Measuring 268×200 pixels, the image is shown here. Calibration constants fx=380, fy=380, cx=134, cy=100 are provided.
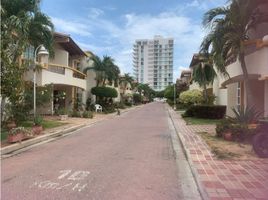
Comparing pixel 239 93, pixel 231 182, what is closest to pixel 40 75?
pixel 239 93

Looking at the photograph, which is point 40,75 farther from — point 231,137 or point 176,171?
point 176,171

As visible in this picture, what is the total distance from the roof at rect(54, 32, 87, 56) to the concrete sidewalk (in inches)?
Result: 873

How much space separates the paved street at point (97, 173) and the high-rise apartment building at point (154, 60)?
137320 millimetres

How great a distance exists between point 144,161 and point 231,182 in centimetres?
342

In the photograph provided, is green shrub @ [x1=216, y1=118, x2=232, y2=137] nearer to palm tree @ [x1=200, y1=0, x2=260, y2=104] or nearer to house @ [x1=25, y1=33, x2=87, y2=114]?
palm tree @ [x1=200, y1=0, x2=260, y2=104]

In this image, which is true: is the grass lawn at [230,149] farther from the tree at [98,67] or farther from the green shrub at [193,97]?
the tree at [98,67]

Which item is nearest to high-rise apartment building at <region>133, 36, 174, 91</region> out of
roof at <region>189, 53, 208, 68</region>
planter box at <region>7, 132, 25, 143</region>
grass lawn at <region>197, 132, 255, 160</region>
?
roof at <region>189, 53, 208, 68</region>

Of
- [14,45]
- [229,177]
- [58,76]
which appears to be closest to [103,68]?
[58,76]

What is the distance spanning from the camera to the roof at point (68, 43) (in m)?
31.5

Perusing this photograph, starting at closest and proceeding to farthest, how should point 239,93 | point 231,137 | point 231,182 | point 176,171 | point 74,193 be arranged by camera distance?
point 74,193
point 231,182
point 176,171
point 231,137
point 239,93

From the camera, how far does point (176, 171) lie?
9469 millimetres

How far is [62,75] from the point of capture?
1172 inches

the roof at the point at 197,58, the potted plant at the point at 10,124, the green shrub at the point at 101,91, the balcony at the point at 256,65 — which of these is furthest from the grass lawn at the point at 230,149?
the green shrub at the point at 101,91

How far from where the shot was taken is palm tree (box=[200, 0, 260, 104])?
15500 mm
